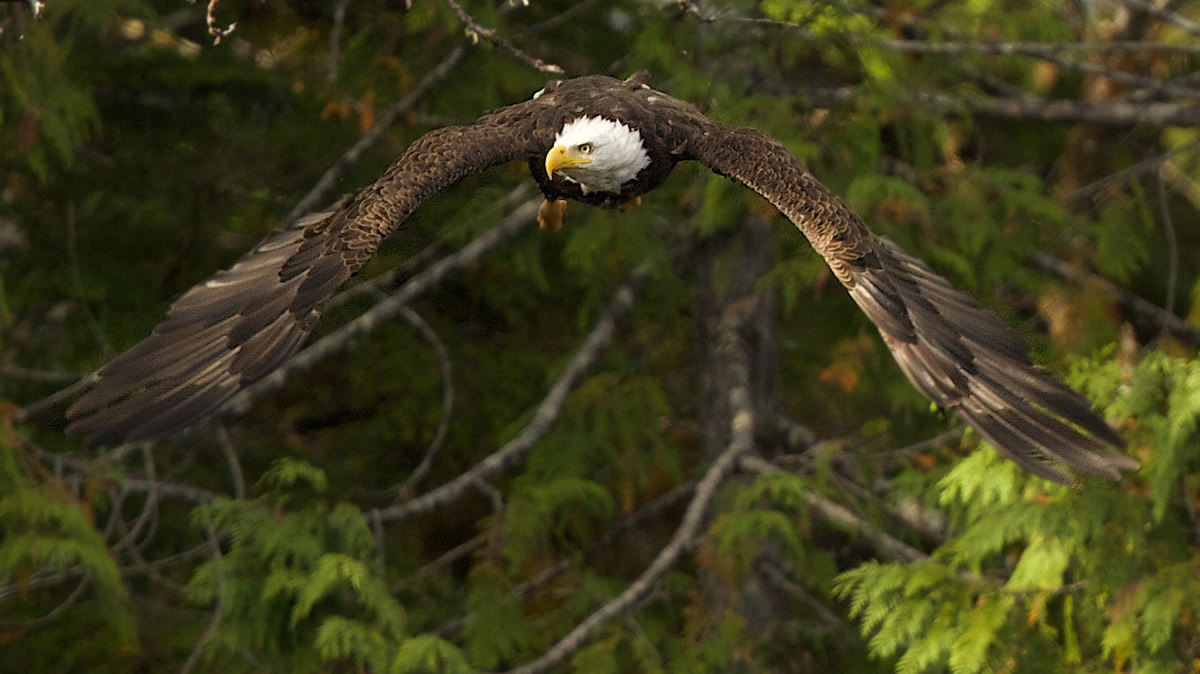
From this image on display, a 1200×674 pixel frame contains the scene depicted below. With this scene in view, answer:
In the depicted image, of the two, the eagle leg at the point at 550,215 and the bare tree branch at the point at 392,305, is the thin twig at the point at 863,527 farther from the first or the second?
the eagle leg at the point at 550,215

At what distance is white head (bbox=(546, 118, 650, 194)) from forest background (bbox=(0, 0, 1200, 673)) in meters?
0.27

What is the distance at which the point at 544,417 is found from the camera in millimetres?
7895

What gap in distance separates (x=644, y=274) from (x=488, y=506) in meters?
1.81

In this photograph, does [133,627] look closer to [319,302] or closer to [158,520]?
[158,520]

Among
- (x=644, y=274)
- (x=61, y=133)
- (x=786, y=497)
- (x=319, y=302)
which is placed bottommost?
(x=786, y=497)

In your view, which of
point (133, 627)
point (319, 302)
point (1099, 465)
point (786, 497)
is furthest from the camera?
point (786, 497)

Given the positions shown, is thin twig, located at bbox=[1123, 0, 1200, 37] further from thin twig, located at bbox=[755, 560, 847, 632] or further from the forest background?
thin twig, located at bbox=[755, 560, 847, 632]

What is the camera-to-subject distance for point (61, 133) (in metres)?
6.83

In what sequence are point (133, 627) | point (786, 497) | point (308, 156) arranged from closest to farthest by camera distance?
point (133, 627) < point (786, 497) < point (308, 156)

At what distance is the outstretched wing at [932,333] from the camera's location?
5.11m

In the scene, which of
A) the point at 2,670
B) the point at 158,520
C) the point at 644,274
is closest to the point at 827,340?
the point at 644,274

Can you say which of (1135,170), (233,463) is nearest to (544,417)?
(233,463)

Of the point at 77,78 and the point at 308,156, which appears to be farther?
the point at 308,156

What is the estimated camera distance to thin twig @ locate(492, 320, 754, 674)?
7297 millimetres
